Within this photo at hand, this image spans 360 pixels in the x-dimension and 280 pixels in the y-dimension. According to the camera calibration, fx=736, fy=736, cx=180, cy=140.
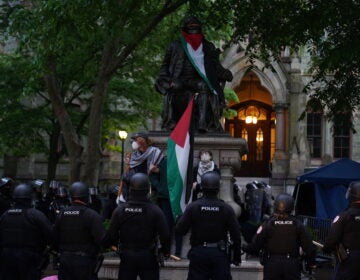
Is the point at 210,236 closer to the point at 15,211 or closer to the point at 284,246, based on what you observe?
the point at 284,246

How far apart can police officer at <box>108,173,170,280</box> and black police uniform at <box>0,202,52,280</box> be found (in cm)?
114

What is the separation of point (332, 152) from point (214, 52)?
86.1ft

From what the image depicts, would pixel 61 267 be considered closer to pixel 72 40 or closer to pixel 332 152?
pixel 72 40

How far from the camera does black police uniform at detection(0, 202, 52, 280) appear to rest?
369 inches

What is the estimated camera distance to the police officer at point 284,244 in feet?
28.8

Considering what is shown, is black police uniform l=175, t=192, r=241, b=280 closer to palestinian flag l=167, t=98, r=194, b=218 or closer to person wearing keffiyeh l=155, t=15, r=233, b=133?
palestinian flag l=167, t=98, r=194, b=218

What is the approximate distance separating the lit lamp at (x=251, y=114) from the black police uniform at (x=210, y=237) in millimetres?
31834

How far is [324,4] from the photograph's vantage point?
55.5ft

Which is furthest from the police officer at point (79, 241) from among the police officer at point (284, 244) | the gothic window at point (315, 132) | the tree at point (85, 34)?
the gothic window at point (315, 132)

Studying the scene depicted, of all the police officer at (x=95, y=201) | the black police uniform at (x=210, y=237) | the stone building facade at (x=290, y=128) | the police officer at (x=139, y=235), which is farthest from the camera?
the stone building facade at (x=290, y=128)

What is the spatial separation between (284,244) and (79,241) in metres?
2.46

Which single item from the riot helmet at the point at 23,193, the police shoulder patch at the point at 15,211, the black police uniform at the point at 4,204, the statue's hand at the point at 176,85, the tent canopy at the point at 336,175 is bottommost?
the police shoulder patch at the point at 15,211

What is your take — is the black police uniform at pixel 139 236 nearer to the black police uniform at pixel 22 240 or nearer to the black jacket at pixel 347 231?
the black police uniform at pixel 22 240

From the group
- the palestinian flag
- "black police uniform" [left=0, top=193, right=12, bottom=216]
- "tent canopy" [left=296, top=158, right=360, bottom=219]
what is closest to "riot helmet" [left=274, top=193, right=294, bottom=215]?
the palestinian flag
